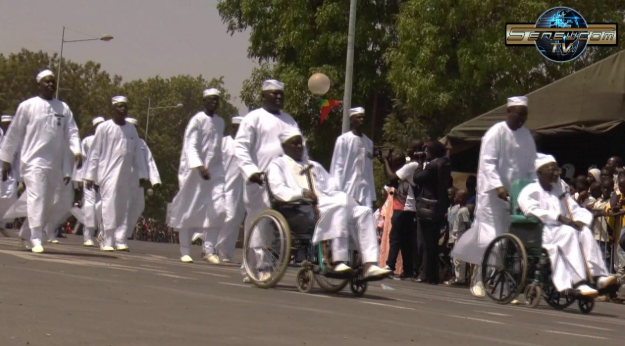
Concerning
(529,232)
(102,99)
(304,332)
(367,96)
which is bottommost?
(304,332)

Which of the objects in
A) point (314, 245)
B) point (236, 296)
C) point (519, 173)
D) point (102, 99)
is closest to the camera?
point (236, 296)

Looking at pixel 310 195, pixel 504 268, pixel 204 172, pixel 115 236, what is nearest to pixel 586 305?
pixel 504 268

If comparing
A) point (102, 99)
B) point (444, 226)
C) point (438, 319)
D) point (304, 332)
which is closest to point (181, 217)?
point (444, 226)

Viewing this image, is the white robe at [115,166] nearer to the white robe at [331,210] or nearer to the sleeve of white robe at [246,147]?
the sleeve of white robe at [246,147]

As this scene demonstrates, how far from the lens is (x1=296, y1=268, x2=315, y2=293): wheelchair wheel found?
473 inches

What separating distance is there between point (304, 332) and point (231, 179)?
10.4 m

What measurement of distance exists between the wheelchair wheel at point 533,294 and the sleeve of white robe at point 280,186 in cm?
240

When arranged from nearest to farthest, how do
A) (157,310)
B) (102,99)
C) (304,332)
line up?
1. (304,332)
2. (157,310)
3. (102,99)

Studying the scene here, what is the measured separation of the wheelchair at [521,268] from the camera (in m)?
12.5

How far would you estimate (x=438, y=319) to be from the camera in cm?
984

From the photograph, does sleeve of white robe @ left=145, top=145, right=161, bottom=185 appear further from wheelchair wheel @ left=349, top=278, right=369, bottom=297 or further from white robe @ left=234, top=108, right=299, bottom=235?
wheelchair wheel @ left=349, top=278, right=369, bottom=297

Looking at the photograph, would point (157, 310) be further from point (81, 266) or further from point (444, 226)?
point (444, 226)

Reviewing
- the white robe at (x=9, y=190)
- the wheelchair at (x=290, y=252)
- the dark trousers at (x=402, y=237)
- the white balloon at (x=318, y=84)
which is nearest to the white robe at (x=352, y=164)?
the dark trousers at (x=402, y=237)

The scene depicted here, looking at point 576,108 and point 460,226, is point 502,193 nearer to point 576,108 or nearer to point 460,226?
point 460,226
